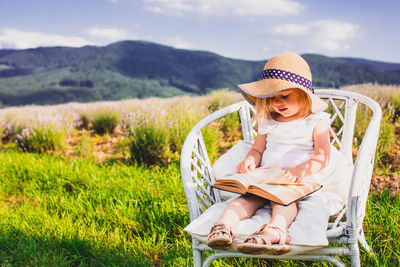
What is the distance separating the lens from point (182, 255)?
2.01 meters

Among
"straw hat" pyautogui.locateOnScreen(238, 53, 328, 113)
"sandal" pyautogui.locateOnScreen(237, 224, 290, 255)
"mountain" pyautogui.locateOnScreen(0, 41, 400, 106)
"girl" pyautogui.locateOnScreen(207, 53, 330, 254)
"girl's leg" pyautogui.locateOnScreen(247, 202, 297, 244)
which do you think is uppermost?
"mountain" pyautogui.locateOnScreen(0, 41, 400, 106)

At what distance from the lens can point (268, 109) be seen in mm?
1961

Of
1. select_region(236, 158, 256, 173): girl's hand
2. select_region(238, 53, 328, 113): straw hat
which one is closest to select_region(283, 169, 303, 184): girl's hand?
select_region(236, 158, 256, 173): girl's hand

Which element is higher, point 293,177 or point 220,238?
point 293,177

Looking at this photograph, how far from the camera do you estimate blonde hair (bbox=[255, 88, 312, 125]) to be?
180cm

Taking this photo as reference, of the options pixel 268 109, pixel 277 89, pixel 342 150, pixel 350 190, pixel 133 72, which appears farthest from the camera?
pixel 133 72

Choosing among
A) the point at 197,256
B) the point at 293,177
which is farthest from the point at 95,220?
the point at 293,177

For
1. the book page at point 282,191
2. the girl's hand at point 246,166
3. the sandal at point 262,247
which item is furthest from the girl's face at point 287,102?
the sandal at point 262,247

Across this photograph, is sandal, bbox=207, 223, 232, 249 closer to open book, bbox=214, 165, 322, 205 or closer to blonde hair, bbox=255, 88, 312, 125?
open book, bbox=214, 165, 322, 205

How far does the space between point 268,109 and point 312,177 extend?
1.83 ft

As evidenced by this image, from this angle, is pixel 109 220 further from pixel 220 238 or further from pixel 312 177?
pixel 312 177

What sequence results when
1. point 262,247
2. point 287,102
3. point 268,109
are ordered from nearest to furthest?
point 262,247
point 287,102
point 268,109

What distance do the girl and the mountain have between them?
59302 millimetres

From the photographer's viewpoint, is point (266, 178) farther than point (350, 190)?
Yes
